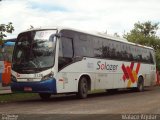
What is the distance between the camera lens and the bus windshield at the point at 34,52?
63.1ft

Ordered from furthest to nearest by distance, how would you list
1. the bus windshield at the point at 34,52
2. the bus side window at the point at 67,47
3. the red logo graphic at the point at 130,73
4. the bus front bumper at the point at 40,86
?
the red logo graphic at the point at 130,73, the bus side window at the point at 67,47, the bus windshield at the point at 34,52, the bus front bumper at the point at 40,86

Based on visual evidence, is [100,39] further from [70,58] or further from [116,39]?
[70,58]

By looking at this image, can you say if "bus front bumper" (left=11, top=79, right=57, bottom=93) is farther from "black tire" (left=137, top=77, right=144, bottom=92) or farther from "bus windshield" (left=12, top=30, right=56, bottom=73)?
"black tire" (left=137, top=77, right=144, bottom=92)

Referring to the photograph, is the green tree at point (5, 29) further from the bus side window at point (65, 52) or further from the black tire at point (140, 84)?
the black tire at point (140, 84)

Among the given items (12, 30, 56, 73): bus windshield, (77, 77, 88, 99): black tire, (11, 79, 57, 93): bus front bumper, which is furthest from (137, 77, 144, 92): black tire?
(11, 79, 57, 93): bus front bumper

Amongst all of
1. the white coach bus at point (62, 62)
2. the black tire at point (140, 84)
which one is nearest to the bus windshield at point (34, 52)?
the white coach bus at point (62, 62)

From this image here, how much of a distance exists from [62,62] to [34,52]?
1246mm

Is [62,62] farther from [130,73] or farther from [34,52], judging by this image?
[130,73]

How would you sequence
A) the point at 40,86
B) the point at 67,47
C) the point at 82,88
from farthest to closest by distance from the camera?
the point at 82,88 → the point at 67,47 → the point at 40,86

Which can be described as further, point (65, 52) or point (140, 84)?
point (140, 84)

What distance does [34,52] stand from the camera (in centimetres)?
1948

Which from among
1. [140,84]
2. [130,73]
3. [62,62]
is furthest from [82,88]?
[140,84]

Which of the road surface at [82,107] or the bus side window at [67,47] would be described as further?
the bus side window at [67,47]

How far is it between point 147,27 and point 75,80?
3768 centimetres
